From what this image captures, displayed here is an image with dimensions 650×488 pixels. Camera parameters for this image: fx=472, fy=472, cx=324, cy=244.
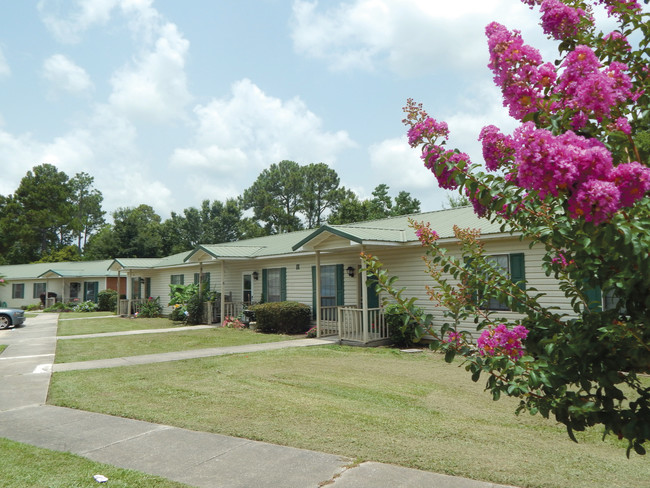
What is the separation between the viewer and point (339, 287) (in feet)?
52.4

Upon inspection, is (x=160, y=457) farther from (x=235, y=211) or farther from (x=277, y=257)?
(x=235, y=211)

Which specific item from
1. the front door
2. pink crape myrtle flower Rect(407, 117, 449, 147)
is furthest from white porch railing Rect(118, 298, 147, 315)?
pink crape myrtle flower Rect(407, 117, 449, 147)

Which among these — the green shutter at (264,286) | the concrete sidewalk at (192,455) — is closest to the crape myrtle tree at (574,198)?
the concrete sidewalk at (192,455)

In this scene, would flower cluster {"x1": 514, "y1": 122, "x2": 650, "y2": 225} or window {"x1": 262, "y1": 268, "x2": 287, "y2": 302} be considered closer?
flower cluster {"x1": 514, "y1": 122, "x2": 650, "y2": 225}

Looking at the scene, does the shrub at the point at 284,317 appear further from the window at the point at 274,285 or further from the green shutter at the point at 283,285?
the window at the point at 274,285

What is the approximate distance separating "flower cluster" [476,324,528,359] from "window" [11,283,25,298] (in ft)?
144

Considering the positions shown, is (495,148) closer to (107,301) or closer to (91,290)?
(107,301)

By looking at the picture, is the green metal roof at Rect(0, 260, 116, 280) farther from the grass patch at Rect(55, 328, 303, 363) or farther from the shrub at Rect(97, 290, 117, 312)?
the grass patch at Rect(55, 328, 303, 363)

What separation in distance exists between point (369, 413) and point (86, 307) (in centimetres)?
3313

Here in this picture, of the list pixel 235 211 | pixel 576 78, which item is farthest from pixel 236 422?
pixel 235 211

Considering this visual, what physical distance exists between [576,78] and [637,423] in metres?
1.49

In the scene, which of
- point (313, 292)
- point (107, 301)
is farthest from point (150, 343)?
point (107, 301)

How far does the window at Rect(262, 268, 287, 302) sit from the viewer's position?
18.7 meters

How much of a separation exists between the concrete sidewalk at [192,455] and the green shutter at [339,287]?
9.96m
